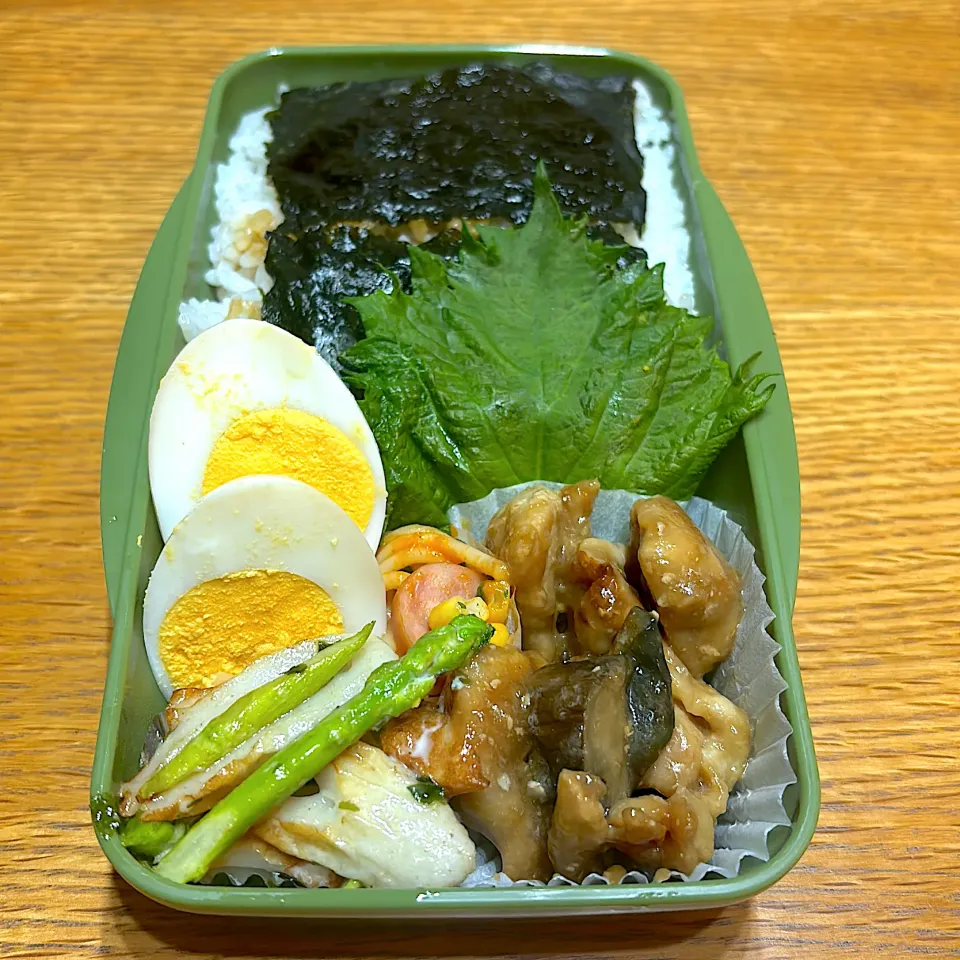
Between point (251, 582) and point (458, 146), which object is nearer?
point (251, 582)

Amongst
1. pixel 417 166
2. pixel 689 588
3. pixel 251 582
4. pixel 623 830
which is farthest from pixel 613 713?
pixel 417 166

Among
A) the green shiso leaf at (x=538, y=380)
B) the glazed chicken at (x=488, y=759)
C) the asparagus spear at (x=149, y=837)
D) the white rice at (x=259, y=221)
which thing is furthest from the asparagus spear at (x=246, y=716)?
the white rice at (x=259, y=221)

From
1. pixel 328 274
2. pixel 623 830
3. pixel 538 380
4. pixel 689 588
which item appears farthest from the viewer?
pixel 328 274

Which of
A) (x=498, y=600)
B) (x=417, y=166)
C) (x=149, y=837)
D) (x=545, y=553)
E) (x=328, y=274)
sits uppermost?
(x=417, y=166)

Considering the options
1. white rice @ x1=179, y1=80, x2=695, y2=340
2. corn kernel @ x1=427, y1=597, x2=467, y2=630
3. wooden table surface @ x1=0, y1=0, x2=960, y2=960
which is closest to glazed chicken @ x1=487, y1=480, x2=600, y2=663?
corn kernel @ x1=427, y1=597, x2=467, y2=630

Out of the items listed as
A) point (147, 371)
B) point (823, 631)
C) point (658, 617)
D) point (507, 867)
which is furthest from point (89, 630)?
point (823, 631)

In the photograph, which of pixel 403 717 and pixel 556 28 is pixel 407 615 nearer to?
pixel 403 717

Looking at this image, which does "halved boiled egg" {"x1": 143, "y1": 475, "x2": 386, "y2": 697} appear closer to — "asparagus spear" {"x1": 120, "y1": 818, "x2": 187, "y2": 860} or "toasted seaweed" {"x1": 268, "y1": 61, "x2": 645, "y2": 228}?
"asparagus spear" {"x1": 120, "y1": 818, "x2": 187, "y2": 860}

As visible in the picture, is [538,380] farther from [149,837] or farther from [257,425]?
[149,837]
